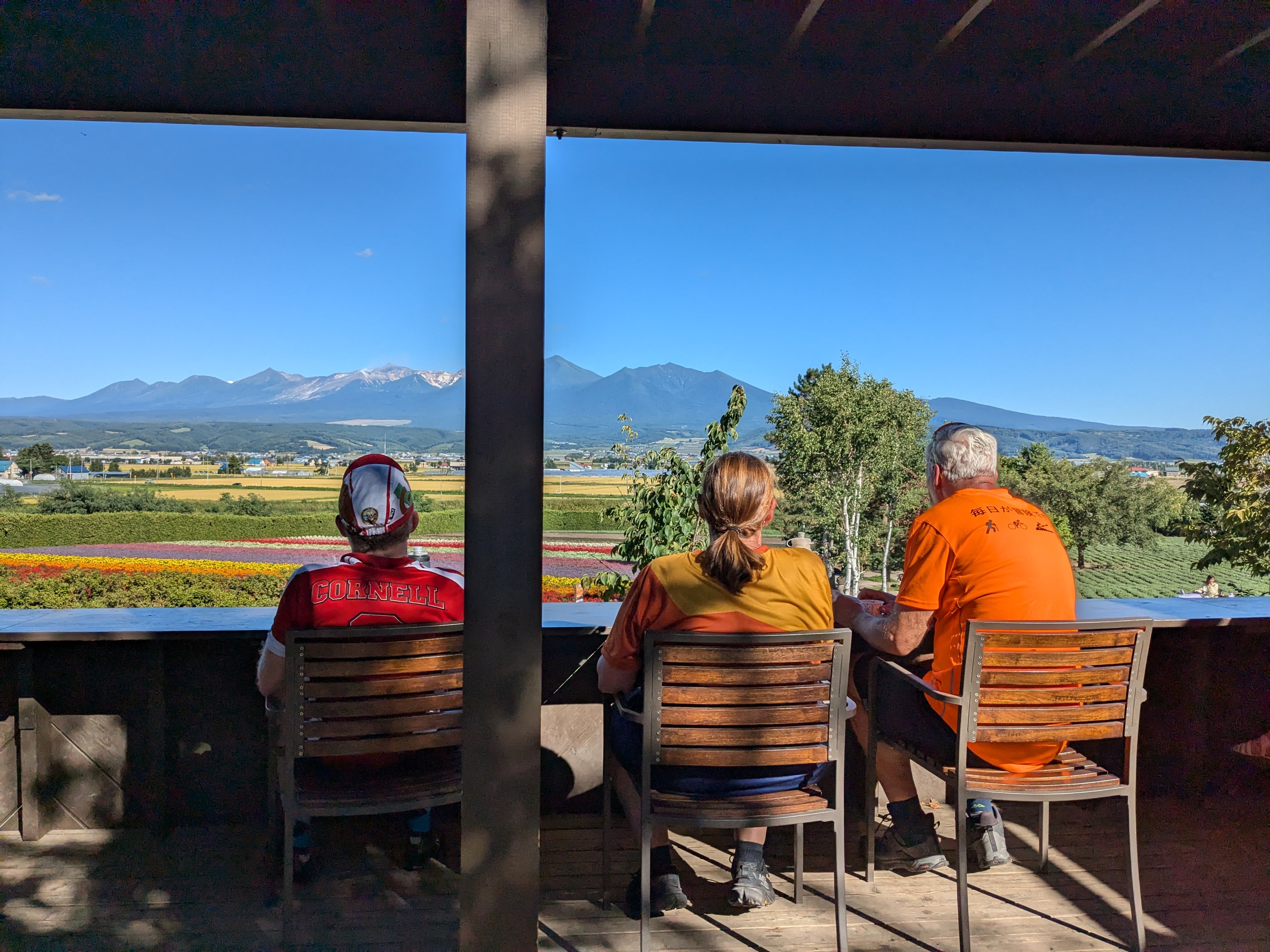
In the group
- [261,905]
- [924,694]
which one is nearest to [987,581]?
[924,694]

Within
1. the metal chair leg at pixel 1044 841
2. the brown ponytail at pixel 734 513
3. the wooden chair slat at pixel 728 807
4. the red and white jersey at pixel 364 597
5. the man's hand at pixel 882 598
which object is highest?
the brown ponytail at pixel 734 513

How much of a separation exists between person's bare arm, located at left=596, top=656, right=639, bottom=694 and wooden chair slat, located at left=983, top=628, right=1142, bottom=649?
30.4 inches

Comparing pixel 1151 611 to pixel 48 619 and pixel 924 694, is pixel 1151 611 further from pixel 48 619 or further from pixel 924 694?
pixel 48 619

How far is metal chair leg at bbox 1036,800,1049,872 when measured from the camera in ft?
7.17

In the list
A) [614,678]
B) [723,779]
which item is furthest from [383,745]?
[723,779]

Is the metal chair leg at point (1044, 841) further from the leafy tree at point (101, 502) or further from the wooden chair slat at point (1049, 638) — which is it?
the leafy tree at point (101, 502)

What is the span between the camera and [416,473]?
2.13 metres

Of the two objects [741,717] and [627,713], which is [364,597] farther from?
[741,717]

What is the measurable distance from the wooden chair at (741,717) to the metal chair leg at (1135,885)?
0.66 meters

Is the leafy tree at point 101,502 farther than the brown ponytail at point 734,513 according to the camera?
Yes

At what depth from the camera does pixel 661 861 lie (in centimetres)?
194

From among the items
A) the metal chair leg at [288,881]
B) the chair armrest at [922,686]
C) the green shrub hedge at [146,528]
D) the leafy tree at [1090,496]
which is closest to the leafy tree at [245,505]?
the green shrub hedge at [146,528]

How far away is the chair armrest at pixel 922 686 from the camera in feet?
5.84

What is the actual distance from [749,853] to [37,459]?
13.9 meters
